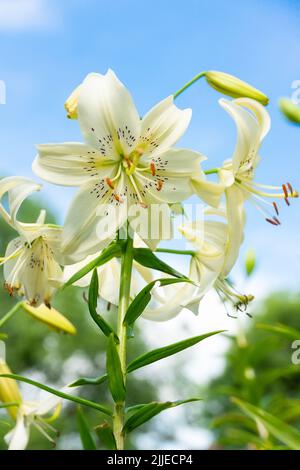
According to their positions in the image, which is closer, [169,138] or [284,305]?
[169,138]

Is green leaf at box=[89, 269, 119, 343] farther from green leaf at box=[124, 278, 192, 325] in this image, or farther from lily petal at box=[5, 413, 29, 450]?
lily petal at box=[5, 413, 29, 450]

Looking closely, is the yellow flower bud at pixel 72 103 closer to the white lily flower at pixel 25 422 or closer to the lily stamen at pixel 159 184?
the lily stamen at pixel 159 184

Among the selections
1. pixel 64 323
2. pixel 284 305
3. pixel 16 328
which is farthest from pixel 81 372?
pixel 64 323

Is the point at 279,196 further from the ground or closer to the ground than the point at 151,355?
further from the ground

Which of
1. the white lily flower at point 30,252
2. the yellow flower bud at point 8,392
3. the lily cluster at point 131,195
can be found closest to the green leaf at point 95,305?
the lily cluster at point 131,195

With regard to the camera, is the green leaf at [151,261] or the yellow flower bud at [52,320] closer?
the green leaf at [151,261]
